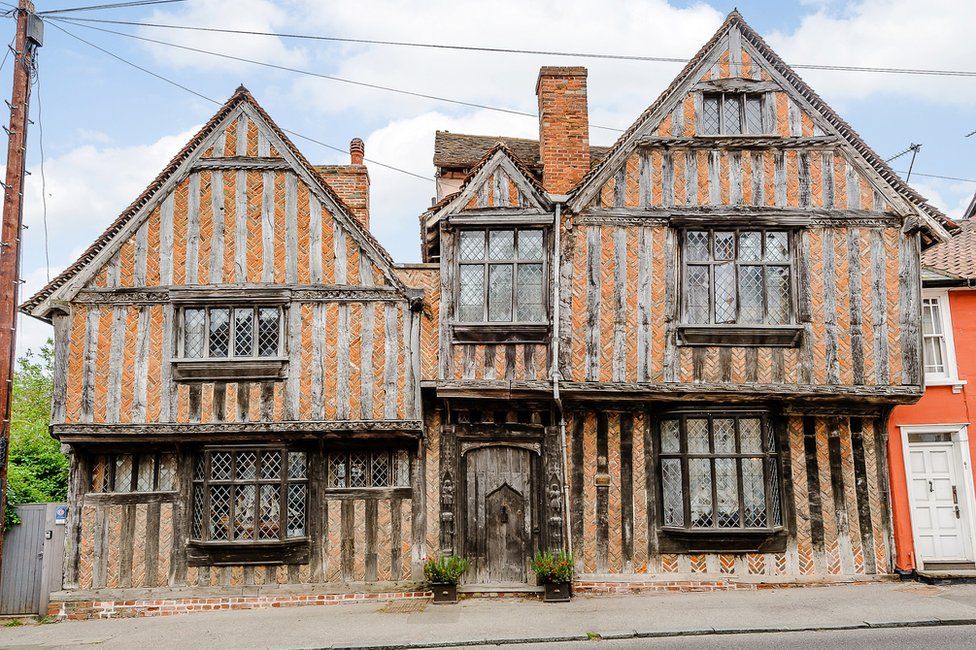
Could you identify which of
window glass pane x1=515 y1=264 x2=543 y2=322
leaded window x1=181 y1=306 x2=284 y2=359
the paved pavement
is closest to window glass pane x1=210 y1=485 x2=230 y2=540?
the paved pavement

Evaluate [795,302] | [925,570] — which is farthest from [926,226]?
[925,570]

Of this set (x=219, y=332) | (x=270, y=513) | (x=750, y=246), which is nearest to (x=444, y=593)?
(x=270, y=513)

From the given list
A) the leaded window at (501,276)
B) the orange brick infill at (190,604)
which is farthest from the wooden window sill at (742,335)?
the orange brick infill at (190,604)

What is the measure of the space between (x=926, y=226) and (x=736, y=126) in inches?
131

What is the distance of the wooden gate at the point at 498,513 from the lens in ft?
40.6

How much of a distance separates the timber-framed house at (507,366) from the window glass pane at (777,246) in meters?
0.06

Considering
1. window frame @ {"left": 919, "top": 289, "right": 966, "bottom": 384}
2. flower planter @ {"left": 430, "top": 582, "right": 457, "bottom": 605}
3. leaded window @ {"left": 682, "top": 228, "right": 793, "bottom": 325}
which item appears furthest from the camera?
window frame @ {"left": 919, "top": 289, "right": 966, "bottom": 384}

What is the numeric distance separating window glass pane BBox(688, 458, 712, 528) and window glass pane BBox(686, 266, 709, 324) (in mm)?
2261

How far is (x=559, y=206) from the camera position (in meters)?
12.3

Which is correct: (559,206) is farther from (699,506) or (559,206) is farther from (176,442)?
(176,442)

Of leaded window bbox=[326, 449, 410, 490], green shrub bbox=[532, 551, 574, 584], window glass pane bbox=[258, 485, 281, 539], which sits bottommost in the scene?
green shrub bbox=[532, 551, 574, 584]

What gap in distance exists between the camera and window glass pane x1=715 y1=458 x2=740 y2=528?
12344 mm

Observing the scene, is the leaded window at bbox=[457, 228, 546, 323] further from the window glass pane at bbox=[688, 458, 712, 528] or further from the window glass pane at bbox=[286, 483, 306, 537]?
the window glass pane at bbox=[286, 483, 306, 537]

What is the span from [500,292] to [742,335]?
383 cm
